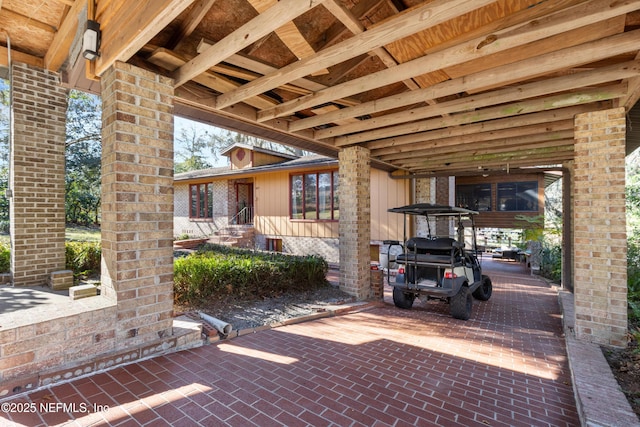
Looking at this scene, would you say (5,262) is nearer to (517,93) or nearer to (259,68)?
(259,68)

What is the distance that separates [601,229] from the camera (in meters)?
3.90

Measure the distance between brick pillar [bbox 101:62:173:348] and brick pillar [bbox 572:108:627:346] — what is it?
503 cm

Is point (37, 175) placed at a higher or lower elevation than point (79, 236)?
higher

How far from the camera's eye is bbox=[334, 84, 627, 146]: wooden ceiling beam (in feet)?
11.7

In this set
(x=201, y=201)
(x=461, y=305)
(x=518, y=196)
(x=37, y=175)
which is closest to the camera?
(x=37, y=175)

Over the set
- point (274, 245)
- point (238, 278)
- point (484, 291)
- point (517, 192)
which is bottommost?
point (484, 291)

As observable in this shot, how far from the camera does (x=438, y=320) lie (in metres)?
5.10

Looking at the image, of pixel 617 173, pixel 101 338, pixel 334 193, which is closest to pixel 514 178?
pixel 334 193

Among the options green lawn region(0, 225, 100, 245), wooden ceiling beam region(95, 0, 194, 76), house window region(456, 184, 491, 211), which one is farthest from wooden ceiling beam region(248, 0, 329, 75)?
house window region(456, 184, 491, 211)

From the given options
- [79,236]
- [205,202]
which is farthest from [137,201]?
[205,202]

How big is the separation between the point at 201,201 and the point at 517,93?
15543 mm

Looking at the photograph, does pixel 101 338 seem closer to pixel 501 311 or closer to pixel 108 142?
pixel 108 142

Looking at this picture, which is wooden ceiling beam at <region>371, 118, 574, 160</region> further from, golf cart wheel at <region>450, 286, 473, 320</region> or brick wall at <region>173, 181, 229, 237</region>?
brick wall at <region>173, 181, 229, 237</region>

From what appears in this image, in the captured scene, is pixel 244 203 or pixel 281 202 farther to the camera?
pixel 244 203
